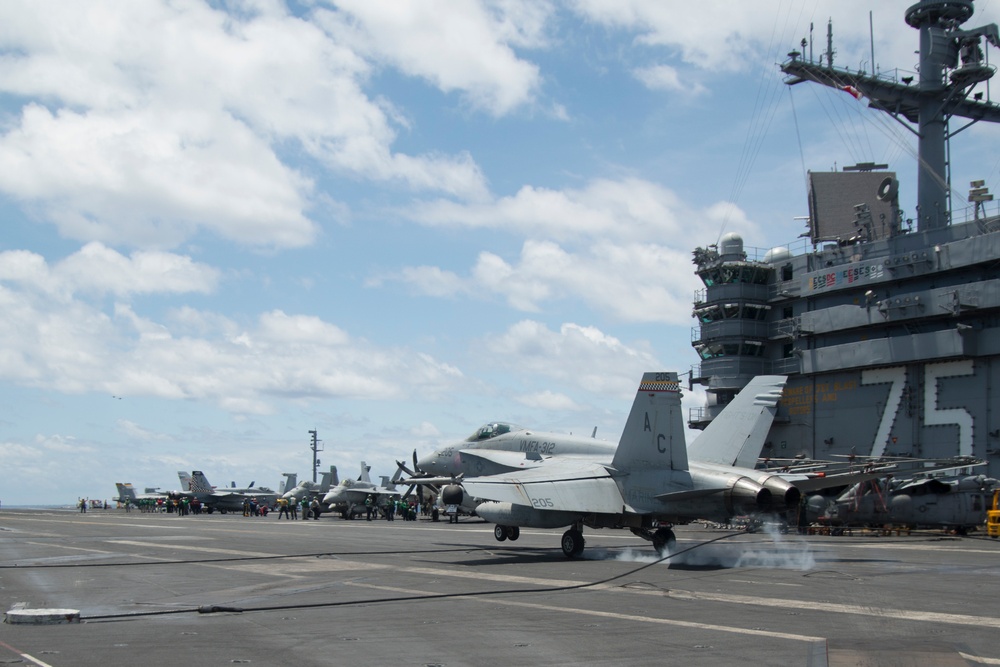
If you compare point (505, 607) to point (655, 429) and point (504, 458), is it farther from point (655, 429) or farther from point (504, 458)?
point (504, 458)

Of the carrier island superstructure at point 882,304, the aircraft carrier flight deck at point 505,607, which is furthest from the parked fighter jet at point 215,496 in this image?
the aircraft carrier flight deck at point 505,607

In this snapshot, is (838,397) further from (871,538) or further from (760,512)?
(760,512)

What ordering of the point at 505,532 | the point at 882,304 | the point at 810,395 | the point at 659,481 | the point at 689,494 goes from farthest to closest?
the point at 810,395
the point at 882,304
the point at 505,532
the point at 659,481
the point at 689,494

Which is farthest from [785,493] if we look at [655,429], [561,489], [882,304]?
[882,304]

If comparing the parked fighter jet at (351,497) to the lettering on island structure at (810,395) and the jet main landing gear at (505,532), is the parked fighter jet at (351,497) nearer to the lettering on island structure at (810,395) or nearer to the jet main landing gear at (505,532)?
the lettering on island structure at (810,395)

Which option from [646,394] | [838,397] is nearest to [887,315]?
[838,397]

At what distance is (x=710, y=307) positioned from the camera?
56531 mm

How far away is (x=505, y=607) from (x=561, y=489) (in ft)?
32.3

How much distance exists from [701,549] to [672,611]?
13.6 metres

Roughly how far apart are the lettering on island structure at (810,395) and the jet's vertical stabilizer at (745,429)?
2644 cm

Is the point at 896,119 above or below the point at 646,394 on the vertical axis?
above

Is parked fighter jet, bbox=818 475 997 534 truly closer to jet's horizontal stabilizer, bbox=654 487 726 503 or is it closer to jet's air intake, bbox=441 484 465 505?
jet's air intake, bbox=441 484 465 505

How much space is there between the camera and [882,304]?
151 feet

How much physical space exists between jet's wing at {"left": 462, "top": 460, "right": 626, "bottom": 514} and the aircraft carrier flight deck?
1.59 metres
